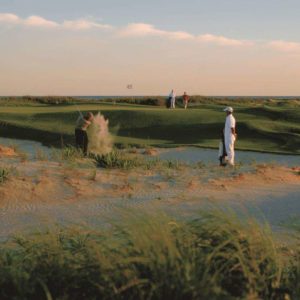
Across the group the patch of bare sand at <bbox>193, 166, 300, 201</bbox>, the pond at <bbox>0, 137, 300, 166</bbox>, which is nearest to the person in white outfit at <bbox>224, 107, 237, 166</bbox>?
the patch of bare sand at <bbox>193, 166, 300, 201</bbox>

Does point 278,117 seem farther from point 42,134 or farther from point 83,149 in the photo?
point 83,149

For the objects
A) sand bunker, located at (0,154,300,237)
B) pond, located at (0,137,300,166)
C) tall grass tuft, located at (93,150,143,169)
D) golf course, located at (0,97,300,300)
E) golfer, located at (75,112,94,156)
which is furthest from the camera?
pond, located at (0,137,300,166)

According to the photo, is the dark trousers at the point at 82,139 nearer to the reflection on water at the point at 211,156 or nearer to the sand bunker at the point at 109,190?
the sand bunker at the point at 109,190

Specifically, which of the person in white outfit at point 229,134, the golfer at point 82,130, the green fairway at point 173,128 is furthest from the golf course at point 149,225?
the person in white outfit at point 229,134

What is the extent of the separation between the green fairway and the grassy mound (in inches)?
727

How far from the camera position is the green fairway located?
26.3 m

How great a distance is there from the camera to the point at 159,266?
194 inches

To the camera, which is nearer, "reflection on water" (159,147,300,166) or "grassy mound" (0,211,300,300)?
"grassy mound" (0,211,300,300)

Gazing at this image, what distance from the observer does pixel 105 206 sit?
10.9 metres

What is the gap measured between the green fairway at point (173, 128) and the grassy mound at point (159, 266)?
18.5 meters

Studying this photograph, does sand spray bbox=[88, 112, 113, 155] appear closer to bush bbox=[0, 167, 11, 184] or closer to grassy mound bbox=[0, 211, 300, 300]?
bush bbox=[0, 167, 11, 184]

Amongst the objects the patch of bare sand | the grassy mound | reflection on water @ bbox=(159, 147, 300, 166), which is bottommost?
reflection on water @ bbox=(159, 147, 300, 166)

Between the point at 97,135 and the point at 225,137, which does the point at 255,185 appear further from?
the point at 97,135

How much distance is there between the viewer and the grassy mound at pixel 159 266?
193 inches
